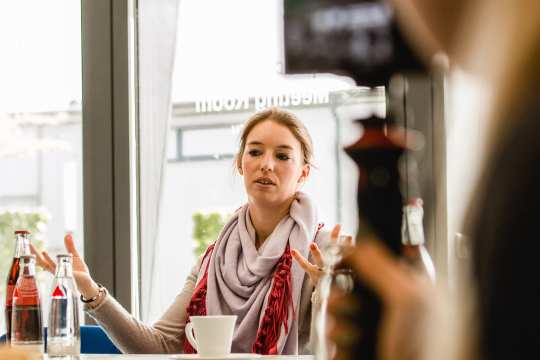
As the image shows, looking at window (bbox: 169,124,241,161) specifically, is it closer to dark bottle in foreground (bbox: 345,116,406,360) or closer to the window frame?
the window frame

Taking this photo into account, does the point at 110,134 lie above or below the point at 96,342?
above

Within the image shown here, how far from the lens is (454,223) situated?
24 centimetres

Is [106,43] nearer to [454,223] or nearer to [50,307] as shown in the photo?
[50,307]

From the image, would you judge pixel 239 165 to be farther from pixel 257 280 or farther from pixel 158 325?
pixel 158 325

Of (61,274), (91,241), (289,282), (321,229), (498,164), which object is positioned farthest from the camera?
(91,241)

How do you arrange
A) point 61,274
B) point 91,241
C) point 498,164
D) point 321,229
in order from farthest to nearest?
point 91,241, point 321,229, point 61,274, point 498,164

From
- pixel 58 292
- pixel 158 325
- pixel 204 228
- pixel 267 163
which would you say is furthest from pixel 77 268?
pixel 204 228

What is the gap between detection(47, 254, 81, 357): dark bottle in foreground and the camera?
1.91 m

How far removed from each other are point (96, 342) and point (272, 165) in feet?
2.67

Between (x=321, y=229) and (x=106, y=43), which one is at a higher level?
(x=106, y=43)

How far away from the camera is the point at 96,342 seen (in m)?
2.61

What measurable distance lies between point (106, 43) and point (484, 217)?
3.74 meters

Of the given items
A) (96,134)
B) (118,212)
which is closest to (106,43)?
(96,134)

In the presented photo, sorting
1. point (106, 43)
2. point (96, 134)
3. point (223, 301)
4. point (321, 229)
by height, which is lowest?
point (223, 301)
